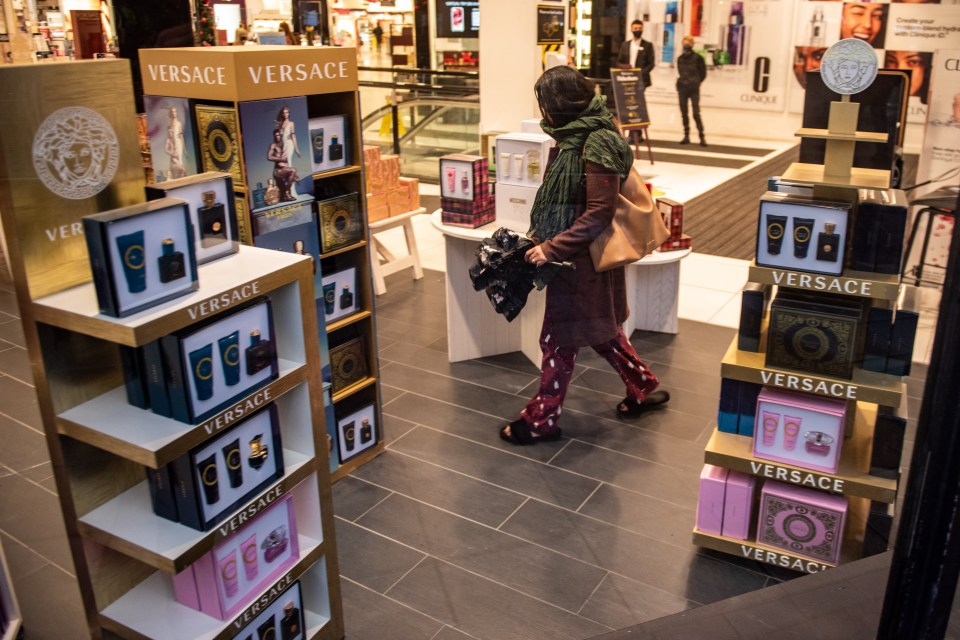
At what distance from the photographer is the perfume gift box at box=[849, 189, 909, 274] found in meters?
2.37

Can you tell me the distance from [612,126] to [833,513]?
1.53 metres

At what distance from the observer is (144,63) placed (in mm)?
2592

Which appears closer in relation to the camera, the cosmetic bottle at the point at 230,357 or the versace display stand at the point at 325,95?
the cosmetic bottle at the point at 230,357

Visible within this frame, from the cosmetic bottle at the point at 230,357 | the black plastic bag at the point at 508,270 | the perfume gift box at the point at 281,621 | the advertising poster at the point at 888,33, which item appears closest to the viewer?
the cosmetic bottle at the point at 230,357

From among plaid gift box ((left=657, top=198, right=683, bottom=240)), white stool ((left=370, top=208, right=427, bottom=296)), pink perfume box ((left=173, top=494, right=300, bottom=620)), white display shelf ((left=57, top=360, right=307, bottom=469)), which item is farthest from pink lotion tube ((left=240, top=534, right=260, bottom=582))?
white stool ((left=370, top=208, right=427, bottom=296))

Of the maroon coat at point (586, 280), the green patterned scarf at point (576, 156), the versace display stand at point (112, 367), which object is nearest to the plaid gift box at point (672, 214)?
the maroon coat at point (586, 280)

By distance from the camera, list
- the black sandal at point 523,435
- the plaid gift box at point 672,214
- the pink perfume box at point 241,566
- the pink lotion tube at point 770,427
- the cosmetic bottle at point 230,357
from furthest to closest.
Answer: the plaid gift box at point 672,214
the black sandal at point 523,435
the pink lotion tube at point 770,427
the pink perfume box at point 241,566
the cosmetic bottle at point 230,357

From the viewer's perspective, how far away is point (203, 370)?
186cm

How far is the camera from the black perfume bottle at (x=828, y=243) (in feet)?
7.93

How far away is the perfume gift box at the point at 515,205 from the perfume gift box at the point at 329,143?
2.88 feet

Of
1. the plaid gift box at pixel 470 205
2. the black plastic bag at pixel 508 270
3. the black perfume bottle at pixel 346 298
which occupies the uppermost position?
the plaid gift box at pixel 470 205

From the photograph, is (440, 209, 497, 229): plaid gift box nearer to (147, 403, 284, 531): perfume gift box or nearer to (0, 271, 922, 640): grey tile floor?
(0, 271, 922, 640): grey tile floor

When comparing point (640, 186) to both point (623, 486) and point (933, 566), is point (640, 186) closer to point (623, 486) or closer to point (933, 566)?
point (623, 486)

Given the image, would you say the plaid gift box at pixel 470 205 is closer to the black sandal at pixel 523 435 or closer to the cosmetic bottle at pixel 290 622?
the black sandal at pixel 523 435
